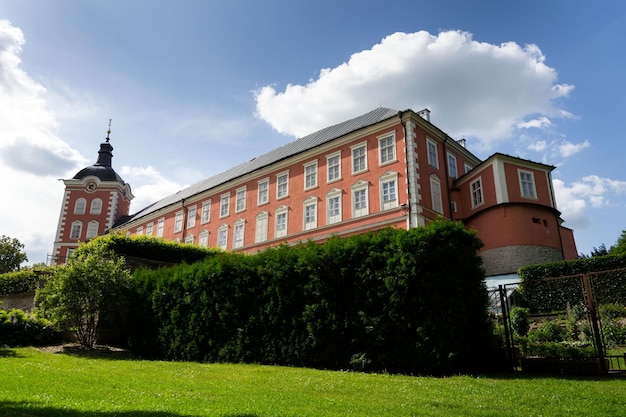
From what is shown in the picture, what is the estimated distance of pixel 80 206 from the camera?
2175 inches

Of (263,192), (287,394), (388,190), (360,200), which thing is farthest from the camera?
(263,192)

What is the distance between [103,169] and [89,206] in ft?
17.8

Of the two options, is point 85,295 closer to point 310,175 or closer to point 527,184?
point 310,175

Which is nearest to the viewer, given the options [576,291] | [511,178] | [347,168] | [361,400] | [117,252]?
[361,400]

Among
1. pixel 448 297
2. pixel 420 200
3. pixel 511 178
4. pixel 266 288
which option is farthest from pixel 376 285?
pixel 511 178

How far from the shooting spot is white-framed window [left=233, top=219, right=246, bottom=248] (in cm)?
3416

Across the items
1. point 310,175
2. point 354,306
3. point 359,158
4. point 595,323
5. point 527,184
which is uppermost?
point 359,158

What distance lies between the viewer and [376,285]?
9805 mm

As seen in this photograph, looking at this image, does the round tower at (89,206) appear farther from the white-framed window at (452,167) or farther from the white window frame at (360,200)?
the white-framed window at (452,167)

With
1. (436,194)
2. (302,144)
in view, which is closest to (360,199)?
(436,194)

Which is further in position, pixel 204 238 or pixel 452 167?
pixel 204 238

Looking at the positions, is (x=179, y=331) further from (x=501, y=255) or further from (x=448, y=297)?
(x=501, y=255)

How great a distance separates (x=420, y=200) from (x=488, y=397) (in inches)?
737

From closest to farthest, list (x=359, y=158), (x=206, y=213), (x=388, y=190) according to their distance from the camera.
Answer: (x=388, y=190) → (x=359, y=158) → (x=206, y=213)
